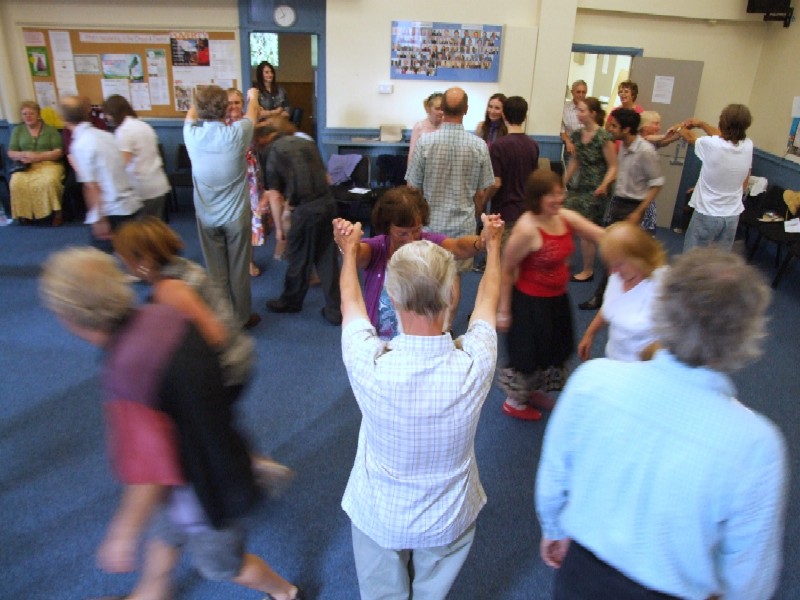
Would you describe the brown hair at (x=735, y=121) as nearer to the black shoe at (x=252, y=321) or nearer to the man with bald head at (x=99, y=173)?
the black shoe at (x=252, y=321)

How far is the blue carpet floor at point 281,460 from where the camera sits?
220 cm

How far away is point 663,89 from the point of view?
6.87 meters

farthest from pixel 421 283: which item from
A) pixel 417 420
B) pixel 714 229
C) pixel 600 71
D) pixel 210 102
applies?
pixel 600 71

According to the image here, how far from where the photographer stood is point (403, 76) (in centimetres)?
682

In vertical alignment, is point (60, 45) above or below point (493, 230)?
above

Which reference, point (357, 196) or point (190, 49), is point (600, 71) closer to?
point (357, 196)

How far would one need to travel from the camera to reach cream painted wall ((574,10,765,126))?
691cm

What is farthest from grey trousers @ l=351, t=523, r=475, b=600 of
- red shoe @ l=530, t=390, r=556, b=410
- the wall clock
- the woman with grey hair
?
the wall clock

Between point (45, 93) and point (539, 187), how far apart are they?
21.6 ft

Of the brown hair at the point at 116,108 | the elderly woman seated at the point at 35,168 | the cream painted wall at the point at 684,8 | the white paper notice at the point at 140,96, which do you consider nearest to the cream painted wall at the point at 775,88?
the cream painted wall at the point at 684,8

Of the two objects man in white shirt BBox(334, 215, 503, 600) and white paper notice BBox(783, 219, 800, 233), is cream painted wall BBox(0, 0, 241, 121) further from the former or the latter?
man in white shirt BBox(334, 215, 503, 600)

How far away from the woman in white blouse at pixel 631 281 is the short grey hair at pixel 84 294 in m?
1.67

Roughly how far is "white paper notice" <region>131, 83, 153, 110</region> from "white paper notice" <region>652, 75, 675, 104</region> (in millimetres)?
5758

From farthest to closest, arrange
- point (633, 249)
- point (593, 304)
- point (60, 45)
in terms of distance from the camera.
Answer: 1. point (60, 45)
2. point (593, 304)
3. point (633, 249)
